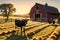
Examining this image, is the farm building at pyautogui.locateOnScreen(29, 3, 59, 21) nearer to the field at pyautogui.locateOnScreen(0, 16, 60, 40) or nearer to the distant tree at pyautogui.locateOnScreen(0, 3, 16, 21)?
the distant tree at pyautogui.locateOnScreen(0, 3, 16, 21)

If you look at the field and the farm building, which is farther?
the farm building

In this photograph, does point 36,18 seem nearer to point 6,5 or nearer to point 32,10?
point 32,10

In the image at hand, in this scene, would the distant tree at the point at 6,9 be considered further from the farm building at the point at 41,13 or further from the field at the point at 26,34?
the field at the point at 26,34

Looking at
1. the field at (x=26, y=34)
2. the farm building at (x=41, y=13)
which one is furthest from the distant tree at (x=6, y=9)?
the field at (x=26, y=34)

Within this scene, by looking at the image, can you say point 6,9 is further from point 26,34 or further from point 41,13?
point 26,34

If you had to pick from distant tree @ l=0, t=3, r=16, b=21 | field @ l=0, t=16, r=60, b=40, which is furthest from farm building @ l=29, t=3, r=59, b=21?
field @ l=0, t=16, r=60, b=40

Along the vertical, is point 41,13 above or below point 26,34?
above

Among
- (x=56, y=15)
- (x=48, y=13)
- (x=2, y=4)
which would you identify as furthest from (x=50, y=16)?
(x=2, y=4)

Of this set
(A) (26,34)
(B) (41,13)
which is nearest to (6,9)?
(B) (41,13)

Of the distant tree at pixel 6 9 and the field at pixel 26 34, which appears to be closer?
the field at pixel 26 34

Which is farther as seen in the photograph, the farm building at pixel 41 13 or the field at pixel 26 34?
the farm building at pixel 41 13

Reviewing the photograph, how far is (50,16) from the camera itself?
5444cm

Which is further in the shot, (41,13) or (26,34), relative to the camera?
(41,13)

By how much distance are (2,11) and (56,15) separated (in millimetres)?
22076
